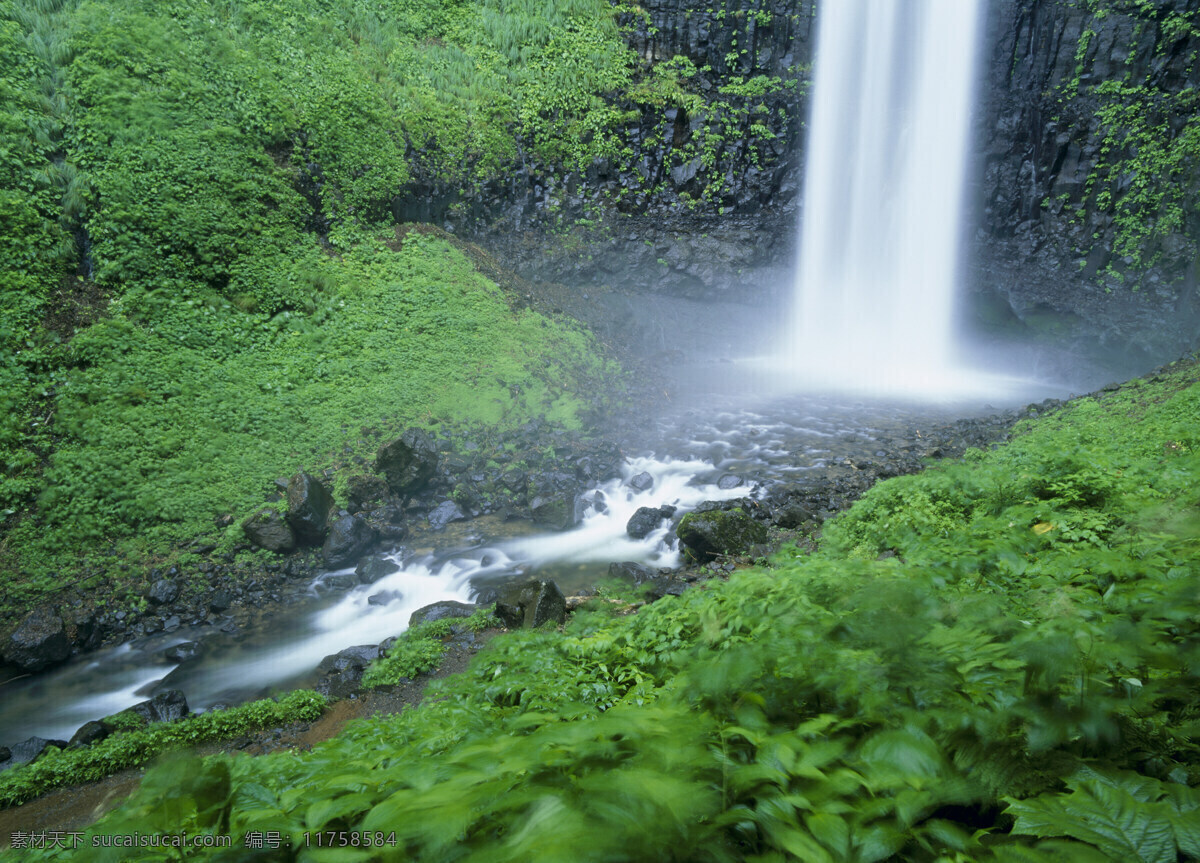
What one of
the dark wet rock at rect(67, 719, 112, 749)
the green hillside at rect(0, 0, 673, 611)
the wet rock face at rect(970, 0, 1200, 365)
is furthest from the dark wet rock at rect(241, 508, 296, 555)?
the wet rock face at rect(970, 0, 1200, 365)

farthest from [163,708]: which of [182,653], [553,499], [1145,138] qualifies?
[1145,138]

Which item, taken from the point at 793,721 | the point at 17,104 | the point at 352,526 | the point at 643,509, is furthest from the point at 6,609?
the point at 17,104

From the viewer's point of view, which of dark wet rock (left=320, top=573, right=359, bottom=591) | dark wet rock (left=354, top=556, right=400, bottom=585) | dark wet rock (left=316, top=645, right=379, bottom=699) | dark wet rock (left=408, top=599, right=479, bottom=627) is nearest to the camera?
dark wet rock (left=316, top=645, right=379, bottom=699)

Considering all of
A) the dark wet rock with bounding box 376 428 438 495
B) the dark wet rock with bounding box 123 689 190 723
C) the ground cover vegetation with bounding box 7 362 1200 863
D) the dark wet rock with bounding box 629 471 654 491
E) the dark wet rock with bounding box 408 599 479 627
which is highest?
the ground cover vegetation with bounding box 7 362 1200 863

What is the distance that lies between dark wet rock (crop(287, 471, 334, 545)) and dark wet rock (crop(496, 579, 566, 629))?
3.32 metres

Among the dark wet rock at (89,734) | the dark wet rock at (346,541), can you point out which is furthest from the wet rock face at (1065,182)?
the dark wet rock at (89,734)

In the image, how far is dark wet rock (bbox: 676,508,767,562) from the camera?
6.83 meters

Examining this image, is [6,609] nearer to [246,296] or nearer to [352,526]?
[352,526]

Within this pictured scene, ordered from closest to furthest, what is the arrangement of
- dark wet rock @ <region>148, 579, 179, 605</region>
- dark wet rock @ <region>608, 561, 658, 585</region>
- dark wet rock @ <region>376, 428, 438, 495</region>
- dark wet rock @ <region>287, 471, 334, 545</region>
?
dark wet rock @ <region>148, 579, 179, 605</region> < dark wet rock @ <region>608, 561, 658, 585</region> < dark wet rock @ <region>287, 471, 334, 545</region> < dark wet rock @ <region>376, 428, 438, 495</region>

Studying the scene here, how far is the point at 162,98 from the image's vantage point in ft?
36.9

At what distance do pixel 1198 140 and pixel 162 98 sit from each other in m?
25.8

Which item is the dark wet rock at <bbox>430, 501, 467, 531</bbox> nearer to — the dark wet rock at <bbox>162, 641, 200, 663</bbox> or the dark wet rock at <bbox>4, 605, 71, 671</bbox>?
the dark wet rock at <bbox>162, 641, 200, 663</bbox>

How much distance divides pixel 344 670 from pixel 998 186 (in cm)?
2394

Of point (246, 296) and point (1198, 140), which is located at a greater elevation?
point (1198, 140)
